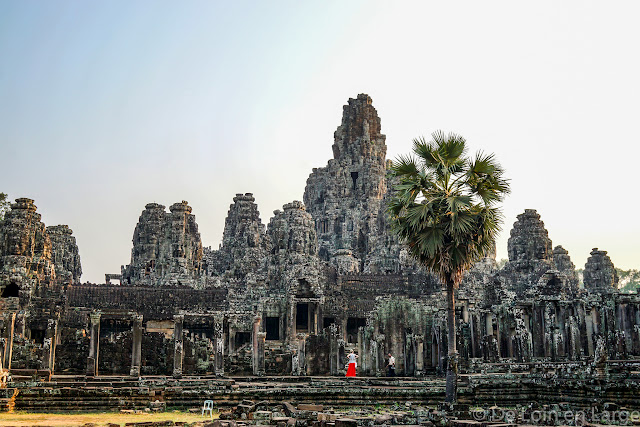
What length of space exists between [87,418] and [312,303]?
28.2 meters

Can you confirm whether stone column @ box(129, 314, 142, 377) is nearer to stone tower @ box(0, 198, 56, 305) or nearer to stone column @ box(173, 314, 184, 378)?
stone column @ box(173, 314, 184, 378)

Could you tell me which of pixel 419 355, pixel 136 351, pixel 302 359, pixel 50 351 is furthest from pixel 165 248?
pixel 419 355

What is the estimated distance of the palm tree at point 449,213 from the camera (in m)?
20.3

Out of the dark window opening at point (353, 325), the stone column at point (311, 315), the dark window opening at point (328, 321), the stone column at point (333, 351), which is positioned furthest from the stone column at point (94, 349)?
the dark window opening at point (353, 325)

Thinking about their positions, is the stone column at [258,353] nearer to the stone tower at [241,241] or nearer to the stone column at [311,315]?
the stone column at [311,315]

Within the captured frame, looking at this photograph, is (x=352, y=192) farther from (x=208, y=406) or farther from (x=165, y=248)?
(x=208, y=406)

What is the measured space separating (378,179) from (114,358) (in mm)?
47725

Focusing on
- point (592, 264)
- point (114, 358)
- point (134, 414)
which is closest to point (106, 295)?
point (114, 358)

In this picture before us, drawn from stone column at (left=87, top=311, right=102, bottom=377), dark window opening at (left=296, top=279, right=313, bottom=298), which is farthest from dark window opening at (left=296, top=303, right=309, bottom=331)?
stone column at (left=87, top=311, right=102, bottom=377)

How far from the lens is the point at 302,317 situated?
4706 centimetres

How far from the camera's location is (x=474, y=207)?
2053 cm

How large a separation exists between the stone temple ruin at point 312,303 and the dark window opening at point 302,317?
7cm

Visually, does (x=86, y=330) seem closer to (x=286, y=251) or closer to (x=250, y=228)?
(x=286, y=251)

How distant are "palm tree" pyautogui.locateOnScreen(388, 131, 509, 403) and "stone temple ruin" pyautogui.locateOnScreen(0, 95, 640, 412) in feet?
13.8
